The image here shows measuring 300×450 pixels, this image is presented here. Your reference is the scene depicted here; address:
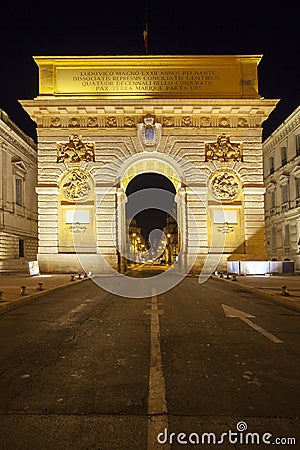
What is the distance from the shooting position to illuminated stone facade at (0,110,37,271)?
32531 mm

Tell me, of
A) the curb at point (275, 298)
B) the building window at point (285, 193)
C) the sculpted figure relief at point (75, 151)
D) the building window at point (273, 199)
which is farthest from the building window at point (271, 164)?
the curb at point (275, 298)

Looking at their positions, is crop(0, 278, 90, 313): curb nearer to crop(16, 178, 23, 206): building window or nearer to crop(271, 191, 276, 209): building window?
crop(16, 178, 23, 206): building window

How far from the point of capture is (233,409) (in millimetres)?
3721

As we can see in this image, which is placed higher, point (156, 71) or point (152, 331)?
point (156, 71)

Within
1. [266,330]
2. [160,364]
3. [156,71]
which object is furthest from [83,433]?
[156,71]

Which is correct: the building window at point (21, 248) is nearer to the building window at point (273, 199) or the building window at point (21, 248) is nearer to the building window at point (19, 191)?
the building window at point (19, 191)

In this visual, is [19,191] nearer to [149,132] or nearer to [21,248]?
[21,248]

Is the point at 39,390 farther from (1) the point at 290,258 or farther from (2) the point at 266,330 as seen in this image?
(1) the point at 290,258

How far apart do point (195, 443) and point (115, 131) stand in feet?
77.8

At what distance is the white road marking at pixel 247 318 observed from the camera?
668 cm

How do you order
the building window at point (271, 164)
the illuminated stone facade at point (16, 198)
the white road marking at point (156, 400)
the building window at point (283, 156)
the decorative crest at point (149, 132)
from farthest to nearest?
1. the building window at point (271, 164)
2. the building window at point (283, 156)
3. the illuminated stone facade at point (16, 198)
4. the decorative crest at point (149, 132)
5. the white road marking at point (156, 400)

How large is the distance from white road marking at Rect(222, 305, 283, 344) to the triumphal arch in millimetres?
15156

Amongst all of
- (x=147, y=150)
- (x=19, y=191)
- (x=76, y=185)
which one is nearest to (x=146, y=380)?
(x=76, y=185)

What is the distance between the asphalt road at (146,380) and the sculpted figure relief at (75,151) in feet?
58.3
